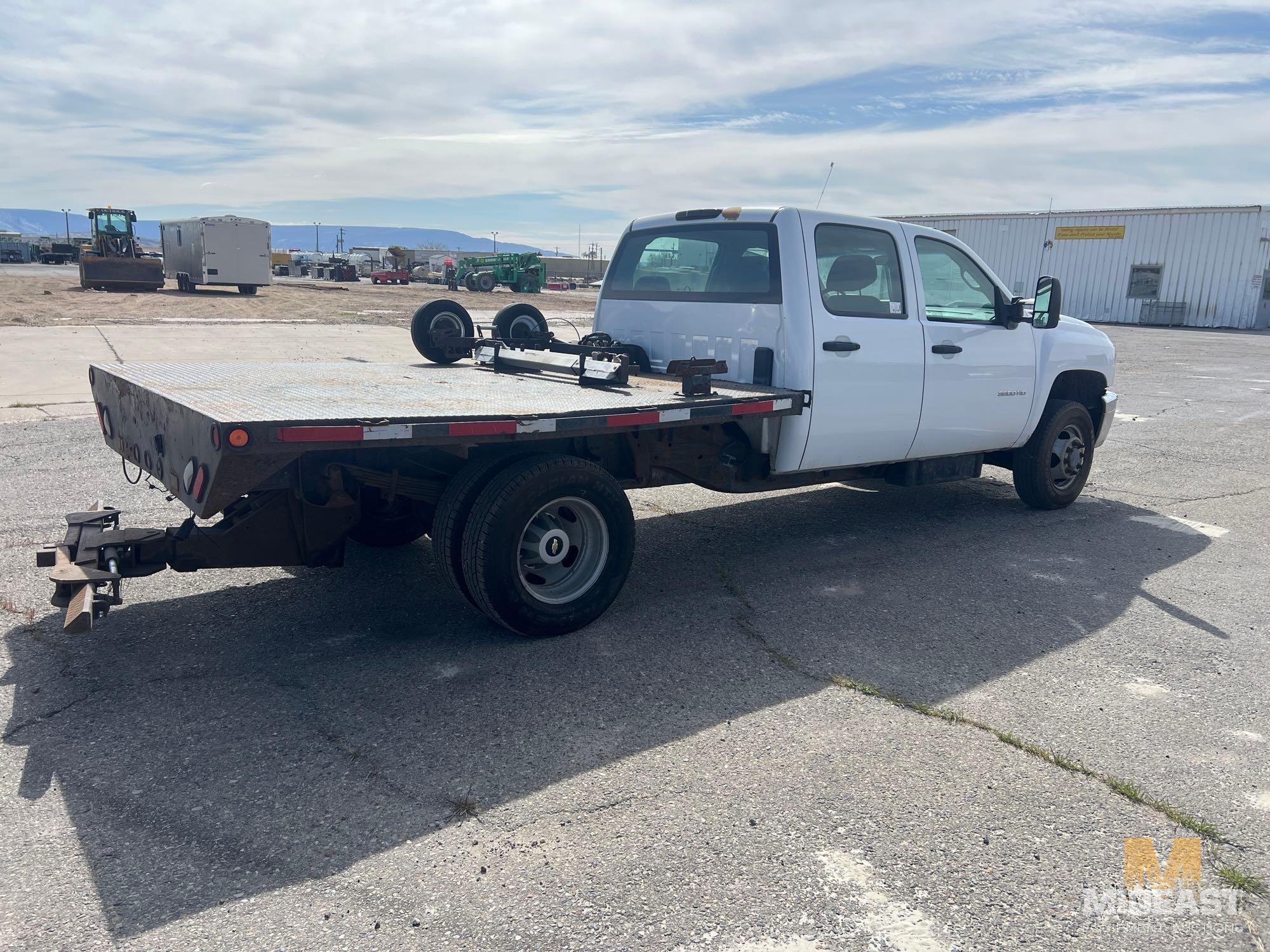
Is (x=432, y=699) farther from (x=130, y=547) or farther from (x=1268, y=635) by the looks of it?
(x=1268, y=635)

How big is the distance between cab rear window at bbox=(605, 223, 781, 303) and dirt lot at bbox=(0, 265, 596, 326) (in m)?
20.2

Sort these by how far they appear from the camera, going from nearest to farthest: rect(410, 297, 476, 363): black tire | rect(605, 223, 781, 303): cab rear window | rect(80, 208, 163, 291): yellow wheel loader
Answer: rect(605, 223, 781, 303): cab rear window
rect(410, 297, 476, 363): black tire
rect(80, 208, 163, 291): yellow wheel loader

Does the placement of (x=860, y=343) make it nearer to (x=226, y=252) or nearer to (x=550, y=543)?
(x=550, y=543)

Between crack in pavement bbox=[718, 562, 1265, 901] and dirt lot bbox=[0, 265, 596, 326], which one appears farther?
dirt lot bbox=[0, 265, 596, 326]

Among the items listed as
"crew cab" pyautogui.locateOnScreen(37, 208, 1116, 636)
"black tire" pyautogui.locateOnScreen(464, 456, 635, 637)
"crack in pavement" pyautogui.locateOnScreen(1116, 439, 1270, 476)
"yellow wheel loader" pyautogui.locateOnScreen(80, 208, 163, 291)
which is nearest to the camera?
"crew cab" pyautogui.locateOnScreen(37, 208, 1116, 636)

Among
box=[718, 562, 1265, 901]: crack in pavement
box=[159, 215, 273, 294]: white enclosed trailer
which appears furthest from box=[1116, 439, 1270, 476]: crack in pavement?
box=[159, 215, 273, 294]: white enclosed trailer

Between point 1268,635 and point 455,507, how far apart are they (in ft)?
13.3

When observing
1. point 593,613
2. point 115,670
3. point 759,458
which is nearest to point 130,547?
point 115,670

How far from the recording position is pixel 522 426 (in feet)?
13.2

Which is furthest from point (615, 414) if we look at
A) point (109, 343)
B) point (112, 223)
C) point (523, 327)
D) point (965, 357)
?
point (112, 223)

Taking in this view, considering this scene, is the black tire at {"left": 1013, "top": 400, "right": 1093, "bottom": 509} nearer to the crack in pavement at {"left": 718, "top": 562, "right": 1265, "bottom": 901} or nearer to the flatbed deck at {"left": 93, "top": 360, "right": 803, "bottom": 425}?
the flatbed deck at {"left": 93, "top": 360, "right": 803, "bottom": 425}

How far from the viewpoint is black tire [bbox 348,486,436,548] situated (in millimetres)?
4664

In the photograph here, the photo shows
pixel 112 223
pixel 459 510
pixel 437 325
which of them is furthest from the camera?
pixel 112 223

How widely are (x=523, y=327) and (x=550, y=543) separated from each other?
8.35ft
